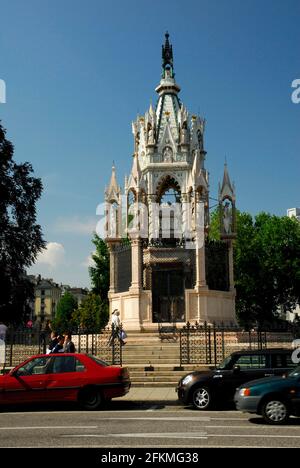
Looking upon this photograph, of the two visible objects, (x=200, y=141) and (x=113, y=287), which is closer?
(x=113, y=287)

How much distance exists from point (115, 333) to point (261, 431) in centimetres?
1353

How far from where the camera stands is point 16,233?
3108 cm

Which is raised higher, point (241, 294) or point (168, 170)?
point (168, 170)

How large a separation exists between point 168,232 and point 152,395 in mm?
16270

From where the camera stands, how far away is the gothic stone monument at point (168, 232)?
99.1ft

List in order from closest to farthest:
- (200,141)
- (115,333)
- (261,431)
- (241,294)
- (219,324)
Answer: (261,431)
(115,333)
(219,324)
(200,141)
(241,294)

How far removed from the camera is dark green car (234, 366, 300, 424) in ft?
38.2

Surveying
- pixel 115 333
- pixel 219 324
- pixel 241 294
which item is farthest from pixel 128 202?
pixel 241 294

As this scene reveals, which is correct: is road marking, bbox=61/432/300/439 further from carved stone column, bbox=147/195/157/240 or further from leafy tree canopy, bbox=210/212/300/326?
leafy tree canopy, bbox=210/212/300/326

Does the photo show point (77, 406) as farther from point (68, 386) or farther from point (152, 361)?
point (152, 361)

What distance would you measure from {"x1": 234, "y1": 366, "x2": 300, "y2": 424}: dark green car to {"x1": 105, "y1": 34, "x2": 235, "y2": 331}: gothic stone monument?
1752cm

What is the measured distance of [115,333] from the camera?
2380 cm

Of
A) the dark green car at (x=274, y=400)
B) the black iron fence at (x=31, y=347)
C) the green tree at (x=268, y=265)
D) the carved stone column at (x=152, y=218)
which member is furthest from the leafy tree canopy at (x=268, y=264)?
the dark green car at (x=274, y=400)

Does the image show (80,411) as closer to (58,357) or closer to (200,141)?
(58,357)
